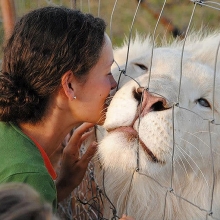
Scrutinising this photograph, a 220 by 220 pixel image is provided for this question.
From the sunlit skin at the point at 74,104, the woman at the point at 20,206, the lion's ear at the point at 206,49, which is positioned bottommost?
the sunlit skin at the point at 74,104

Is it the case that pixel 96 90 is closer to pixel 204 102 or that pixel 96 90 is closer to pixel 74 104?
pixel 74 104

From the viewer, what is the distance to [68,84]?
99.7 inches

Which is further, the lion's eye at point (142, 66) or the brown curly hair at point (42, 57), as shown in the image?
the lion's eye at point (142, 66)

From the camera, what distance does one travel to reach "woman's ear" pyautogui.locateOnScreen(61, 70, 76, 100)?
250cm

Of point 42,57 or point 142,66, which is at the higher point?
point 42,57

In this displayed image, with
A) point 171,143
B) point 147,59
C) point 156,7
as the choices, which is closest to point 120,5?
point 156,7

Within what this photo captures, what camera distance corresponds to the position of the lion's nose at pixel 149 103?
7.66 feet

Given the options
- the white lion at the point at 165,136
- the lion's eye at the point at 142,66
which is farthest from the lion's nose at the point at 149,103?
the lion's eye at the point at 142,66

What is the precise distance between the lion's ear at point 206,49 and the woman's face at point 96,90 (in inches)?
16.7

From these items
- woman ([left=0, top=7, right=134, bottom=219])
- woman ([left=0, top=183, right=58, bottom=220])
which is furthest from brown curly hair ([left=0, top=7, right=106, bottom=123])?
woman ([left=0, top=183, right=58, bottom=220])

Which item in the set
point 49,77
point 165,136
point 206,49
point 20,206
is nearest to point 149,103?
point 165,136

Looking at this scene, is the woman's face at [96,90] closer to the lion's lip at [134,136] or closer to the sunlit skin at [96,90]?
the sunlit skin at [96,90]

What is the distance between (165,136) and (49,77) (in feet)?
1.72

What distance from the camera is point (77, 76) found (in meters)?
2.53
